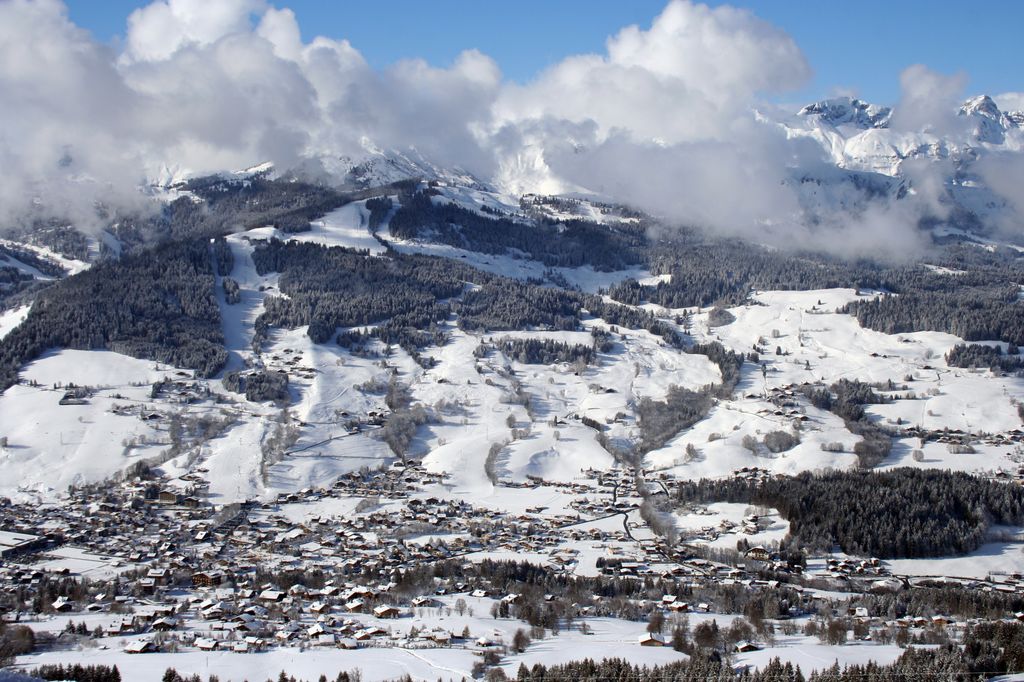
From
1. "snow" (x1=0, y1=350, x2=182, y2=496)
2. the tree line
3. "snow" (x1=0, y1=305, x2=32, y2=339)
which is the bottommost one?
the tree line

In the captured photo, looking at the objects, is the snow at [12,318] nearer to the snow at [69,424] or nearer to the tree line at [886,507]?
the snow at [69,424]

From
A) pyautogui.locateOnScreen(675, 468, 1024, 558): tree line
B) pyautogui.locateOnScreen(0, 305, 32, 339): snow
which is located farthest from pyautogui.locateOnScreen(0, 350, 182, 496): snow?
pyautogui.locateOnScreen(675, 468, 1024, 558): tree line

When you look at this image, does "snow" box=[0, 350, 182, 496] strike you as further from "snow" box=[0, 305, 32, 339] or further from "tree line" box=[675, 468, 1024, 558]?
"tree line" box=[675, 468, 1024, 558]

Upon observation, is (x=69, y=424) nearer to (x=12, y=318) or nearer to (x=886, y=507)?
(x=12, y=318)

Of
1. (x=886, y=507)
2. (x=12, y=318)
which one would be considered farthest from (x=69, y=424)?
(x=886, y=507)

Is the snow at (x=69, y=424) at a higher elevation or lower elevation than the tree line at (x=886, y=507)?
higher

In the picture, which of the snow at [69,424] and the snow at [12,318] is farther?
the snow at [12,318]

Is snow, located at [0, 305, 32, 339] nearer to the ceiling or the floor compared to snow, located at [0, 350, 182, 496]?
nearer to the ceiling

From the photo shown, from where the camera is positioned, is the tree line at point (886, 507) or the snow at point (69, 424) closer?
the tree line at point (886, 507)

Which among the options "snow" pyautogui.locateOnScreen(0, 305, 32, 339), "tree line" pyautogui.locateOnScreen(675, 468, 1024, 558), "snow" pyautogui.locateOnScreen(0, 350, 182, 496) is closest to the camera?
"tree line" pyautogui.locateOnScreen(675, 468, 1024, 558)

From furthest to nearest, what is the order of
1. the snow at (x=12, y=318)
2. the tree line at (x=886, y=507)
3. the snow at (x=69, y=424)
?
the snow at (x=12, y=318)
the snow at (x=69, y=424)
the tree line at (x=886, y=507)

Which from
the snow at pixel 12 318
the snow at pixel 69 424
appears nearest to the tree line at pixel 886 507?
the snow at pixel 69 424

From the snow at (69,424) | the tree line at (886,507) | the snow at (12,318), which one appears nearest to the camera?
the tree line at (886,507)

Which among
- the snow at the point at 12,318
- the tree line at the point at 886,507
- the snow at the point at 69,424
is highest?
the snow at the point at 12,318
